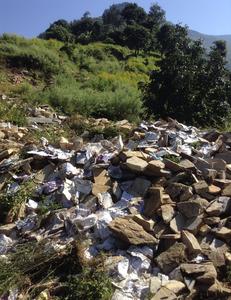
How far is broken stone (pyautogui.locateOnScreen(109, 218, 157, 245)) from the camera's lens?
4.05m

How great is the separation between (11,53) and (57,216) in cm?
1714

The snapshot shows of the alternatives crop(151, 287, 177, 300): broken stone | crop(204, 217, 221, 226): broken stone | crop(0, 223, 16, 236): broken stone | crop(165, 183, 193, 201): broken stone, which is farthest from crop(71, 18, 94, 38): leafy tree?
crop(151, 287, 177, 300): broken stone

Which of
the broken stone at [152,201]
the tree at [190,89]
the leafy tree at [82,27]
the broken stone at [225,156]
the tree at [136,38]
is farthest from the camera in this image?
the leafy tree at [82,27]

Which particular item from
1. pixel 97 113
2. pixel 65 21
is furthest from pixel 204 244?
pixel 65 21

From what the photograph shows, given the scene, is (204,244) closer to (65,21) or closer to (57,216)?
(57,216)

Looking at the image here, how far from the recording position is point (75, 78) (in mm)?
19625

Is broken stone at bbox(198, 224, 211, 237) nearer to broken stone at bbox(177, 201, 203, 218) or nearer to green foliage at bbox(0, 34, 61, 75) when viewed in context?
broken stone at bbox(177, 201, 203, 218)

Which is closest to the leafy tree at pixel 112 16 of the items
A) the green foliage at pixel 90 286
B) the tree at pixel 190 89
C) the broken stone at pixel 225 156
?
the tree at pixel 190 89

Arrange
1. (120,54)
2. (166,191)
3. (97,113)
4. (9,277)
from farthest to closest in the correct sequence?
(120,54) < (97,113) < (166,191) < (9,277)

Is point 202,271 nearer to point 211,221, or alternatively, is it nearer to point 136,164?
point 211,221

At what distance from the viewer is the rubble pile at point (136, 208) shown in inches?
152

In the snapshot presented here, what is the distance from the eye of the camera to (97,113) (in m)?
11.2

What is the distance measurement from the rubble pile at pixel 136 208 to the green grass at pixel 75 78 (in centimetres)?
339

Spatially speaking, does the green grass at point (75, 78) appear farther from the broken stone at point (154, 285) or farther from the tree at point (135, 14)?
the tree at point (135, 14)
